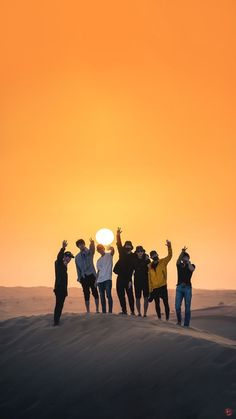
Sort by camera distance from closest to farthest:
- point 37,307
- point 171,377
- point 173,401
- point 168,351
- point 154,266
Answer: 1. point 173,401
2. point 171,377
3. point 168,351
4. point 154,266
5. point 37,307

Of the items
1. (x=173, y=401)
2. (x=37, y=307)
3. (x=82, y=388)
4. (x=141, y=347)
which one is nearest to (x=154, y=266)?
(x=141, y=347)

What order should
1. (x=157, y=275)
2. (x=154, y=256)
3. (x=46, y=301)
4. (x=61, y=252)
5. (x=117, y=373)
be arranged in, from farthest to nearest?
1. (x=46, y=301)
2. (x=154, y=256)
3. (x=157, y=275)
4. (x=61, y=252)
5. (x=117, y=373)

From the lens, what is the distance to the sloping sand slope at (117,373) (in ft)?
40.5

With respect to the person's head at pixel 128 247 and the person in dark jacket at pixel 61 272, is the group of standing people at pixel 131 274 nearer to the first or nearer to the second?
the person's head at pixel 128 247

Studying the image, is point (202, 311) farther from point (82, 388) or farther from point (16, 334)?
point (82, 388)

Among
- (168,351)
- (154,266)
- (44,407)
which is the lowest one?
(44,407)

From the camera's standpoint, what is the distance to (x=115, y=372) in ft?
46.3

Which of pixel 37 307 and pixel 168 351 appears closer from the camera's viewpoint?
pixel 168 351

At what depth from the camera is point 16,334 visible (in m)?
18.7

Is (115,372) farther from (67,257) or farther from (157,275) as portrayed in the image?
(157,275)

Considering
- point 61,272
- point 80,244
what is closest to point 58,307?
point 61,272

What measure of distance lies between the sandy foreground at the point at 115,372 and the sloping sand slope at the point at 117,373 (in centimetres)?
2

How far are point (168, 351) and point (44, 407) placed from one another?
2732 mm

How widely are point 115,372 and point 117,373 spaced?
75 mm
